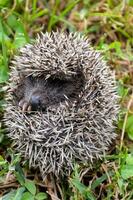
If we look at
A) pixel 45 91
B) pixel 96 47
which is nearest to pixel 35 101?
pixel 45 91

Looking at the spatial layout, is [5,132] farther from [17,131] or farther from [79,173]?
[79,173]

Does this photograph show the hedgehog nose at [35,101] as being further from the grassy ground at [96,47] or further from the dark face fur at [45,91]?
the grassy ground at [96,47]

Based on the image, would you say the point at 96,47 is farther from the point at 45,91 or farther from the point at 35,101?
the point at 35,101

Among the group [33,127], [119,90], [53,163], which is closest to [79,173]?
[53,163]

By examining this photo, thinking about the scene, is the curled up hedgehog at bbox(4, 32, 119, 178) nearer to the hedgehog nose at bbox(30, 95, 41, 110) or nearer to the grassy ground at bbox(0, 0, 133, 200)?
the hedgehog nose at bbox(30, 95, 41, 110)

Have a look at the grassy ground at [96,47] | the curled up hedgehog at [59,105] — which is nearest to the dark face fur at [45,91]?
the curled up hedgehog at [59,105]

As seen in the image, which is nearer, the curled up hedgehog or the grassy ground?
the curled up hedgehog

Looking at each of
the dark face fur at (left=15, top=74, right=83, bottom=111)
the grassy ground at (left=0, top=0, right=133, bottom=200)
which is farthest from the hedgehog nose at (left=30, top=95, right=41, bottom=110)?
the grassy ground at (left=0, top=0, right=133, bottom=200)
